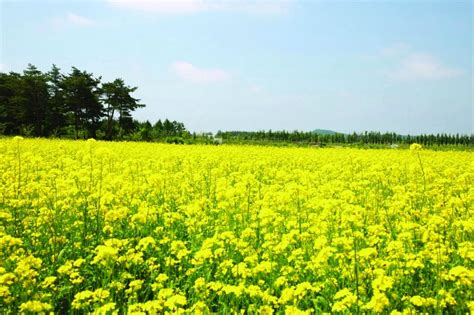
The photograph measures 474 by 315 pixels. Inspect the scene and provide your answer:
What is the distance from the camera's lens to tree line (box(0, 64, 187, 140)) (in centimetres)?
4250

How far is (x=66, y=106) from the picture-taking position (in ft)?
142

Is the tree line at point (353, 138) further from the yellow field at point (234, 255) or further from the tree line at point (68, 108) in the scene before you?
the yellow field at point (234, 255)

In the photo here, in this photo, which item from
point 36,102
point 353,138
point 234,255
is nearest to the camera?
point 234,255

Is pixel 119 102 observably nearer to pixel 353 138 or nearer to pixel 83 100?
pixel 83 100

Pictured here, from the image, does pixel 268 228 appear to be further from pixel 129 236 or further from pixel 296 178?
pixel 296 178

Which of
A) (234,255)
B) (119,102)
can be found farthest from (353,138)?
(234,255)

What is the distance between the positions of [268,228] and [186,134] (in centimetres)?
4218

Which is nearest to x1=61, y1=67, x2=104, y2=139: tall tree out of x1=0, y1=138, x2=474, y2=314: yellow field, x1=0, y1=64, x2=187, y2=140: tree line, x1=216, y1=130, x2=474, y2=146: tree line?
x1=0, y1=64, x2=187, y2=140: tree line

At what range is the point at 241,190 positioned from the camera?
511cm

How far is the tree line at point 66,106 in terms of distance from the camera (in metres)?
42.5

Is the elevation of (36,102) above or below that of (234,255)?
above

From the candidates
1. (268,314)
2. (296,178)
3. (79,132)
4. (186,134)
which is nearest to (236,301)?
(268,314)

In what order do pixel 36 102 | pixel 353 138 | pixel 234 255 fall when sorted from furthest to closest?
pixel 353 138, pixel 36 102, pixel 234 255

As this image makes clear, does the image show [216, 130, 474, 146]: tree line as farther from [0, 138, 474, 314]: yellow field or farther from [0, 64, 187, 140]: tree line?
[0, 138, 474, 314]: yellow field
